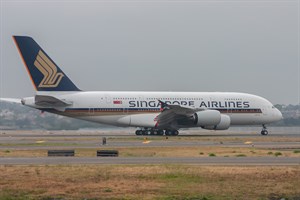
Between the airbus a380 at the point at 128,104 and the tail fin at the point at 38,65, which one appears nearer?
the tail fin at the point at 38,65

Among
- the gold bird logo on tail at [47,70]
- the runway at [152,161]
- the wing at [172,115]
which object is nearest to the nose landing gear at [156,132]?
the wing at [172,115]

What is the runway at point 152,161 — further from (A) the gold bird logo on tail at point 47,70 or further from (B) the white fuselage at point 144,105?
(A) the gold bird logo on tail at point 47,70

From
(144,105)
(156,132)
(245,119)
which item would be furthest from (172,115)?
(245,119)

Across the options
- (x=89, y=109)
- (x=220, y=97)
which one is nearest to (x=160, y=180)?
(x=89, y=109)

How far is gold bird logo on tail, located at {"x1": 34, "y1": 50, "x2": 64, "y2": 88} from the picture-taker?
66500 mm

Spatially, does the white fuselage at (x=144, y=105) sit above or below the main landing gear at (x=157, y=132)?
above

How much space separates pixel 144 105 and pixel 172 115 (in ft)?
11.7

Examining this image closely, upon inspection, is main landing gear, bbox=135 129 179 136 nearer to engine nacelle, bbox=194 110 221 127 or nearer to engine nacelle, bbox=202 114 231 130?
engine nacelle, bbox=194 110 221 127

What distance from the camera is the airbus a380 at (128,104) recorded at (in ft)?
218

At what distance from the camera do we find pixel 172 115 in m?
Result: 68.8

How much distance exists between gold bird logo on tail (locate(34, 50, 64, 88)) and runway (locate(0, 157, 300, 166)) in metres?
30.4

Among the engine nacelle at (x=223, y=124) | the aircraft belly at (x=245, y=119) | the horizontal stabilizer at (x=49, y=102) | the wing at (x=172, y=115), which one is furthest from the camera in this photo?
the aircraft belly at (x=245, y=119)

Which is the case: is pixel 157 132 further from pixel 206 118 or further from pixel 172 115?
pixel 206 118

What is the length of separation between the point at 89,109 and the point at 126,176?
3995cm
